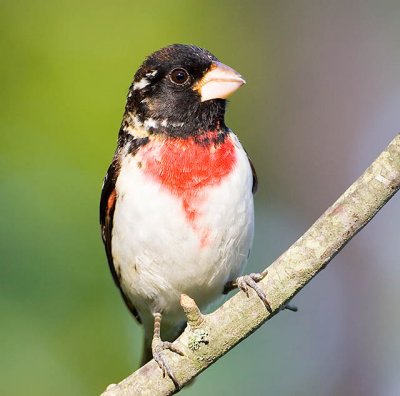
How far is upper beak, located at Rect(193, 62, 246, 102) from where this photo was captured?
5359 mm

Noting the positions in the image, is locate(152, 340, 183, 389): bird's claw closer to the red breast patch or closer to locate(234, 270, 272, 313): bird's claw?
locate(234, 270, 272, 313): bird's claw

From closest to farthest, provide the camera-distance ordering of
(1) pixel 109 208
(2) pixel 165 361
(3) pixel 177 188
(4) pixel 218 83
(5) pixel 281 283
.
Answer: (5) pixel 281 283 < (2) pixel 165 361 < (3) pixel 177 188 < (4) pixel 218 83 < (1) pixel 109 208

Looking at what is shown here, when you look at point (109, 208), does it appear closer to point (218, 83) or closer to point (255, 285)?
point (218, 83)

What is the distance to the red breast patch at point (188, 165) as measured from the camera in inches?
203

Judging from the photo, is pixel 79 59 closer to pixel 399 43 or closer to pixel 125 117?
pixel 125 117

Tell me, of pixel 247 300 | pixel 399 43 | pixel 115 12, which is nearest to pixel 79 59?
pixel 115 12

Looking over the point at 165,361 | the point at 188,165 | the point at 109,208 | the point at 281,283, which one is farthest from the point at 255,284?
the point at 109,208

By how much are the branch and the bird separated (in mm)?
670

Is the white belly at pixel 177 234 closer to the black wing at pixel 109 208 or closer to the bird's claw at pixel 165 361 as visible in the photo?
the black wing at pixel 109 208

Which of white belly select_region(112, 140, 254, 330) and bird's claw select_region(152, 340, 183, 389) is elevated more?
white belly select_region(112, 140, 254, 330)

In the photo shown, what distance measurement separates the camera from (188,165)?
5.24 metres

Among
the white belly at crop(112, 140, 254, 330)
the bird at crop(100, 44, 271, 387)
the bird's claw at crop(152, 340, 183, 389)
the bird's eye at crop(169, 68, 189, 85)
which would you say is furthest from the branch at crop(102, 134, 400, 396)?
the bird's eye at crop(169, 68, 189, 85)

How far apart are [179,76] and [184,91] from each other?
10cm

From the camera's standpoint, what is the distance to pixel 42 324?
5.89m
